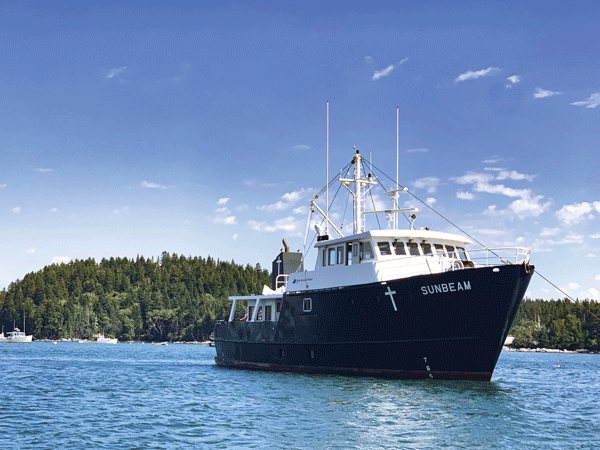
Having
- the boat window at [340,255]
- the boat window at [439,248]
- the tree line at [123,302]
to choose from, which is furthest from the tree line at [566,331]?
the boat window at [340,255]

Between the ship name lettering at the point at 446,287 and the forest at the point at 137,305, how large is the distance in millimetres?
97662

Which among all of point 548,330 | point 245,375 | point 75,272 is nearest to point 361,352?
point 245,375

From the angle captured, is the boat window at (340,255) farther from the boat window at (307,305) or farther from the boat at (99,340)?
the boat at (99,340)

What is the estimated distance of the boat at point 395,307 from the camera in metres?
24.2

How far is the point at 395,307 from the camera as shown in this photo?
25.7 metres

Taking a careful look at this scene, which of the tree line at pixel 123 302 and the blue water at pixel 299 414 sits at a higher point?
the tree line at pixel 123 302

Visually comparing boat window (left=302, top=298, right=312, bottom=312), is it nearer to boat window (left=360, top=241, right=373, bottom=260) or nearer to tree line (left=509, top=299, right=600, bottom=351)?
boat window (left=360, top=241, right=373, bottom=260)

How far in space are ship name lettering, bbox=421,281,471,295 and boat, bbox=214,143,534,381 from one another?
0.04 m

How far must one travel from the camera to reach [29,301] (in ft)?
504

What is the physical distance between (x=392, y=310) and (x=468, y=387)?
4219 mm

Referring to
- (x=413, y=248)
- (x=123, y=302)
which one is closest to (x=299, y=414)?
(x=413, y=248)

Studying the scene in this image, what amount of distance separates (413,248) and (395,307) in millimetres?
3618

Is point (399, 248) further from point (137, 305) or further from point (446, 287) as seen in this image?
point (137, 305)

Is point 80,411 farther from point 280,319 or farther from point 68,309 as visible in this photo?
point 68,309
